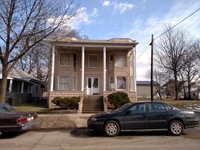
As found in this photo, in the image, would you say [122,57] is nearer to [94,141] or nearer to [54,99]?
[54,99]

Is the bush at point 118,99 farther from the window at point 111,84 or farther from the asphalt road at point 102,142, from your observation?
the asphalt road at point 102,142

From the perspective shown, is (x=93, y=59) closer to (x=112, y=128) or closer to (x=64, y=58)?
(x=64, y=58)

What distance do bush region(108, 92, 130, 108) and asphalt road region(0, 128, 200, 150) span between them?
447 inches

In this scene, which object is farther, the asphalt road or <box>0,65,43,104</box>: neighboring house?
<box>0,65,43,104</box>: neighboring house

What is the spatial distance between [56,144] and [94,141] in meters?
1.45

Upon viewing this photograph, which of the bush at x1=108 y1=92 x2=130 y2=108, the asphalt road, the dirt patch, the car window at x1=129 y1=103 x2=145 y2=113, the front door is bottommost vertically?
the asphalt road

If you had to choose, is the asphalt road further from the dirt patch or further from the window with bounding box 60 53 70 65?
the window with bounding box 60 53 70 65

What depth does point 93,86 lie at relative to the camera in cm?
2830

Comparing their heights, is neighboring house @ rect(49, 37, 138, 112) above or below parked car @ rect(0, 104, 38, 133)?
above

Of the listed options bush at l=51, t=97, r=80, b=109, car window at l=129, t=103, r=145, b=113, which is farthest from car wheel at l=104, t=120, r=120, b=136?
bush at l=51, t=97, r=80, b=109

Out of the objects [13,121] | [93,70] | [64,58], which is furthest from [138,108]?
[64,58]

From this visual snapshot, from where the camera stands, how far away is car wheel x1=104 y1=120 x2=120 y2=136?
1020cm

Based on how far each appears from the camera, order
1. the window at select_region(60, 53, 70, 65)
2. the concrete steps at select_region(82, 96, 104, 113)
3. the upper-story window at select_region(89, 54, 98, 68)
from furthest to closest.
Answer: the upper-story window at select_region(89, 54, 98, 68)
the window at select_region(60, 53, 70, 65)
the concrete steps at select_region(82, 96, 104, 113)

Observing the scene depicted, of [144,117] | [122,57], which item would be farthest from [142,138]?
[122,57]
